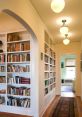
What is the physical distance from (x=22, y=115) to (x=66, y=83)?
7934 mm

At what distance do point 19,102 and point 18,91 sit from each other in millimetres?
338

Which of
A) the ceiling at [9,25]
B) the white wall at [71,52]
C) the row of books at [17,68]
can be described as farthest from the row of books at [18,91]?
the white wall at [71,52]

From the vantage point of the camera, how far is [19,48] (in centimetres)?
456

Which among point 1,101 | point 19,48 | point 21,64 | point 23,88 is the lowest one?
point 1,101

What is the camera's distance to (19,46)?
456 centimetres

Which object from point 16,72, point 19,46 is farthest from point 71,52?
point 16,72

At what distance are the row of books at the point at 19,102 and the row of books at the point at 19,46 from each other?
1552 millimetres

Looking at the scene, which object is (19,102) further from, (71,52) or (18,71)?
(71,52)

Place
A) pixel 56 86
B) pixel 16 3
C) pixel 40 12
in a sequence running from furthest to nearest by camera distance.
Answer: pixel 56 86
pixel 40 12
pixel 16 3

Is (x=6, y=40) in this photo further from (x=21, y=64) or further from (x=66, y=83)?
(x=66, y=83)

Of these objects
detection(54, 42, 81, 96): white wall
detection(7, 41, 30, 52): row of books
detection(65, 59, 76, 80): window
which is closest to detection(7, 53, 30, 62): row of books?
detection(7, 41, 30, 52): row of books

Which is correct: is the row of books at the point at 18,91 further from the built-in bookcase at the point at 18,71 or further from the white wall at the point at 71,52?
the white wall at the point at 71,52

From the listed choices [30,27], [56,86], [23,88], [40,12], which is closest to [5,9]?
[30,27]

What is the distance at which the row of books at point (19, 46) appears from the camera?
448 centimetres
